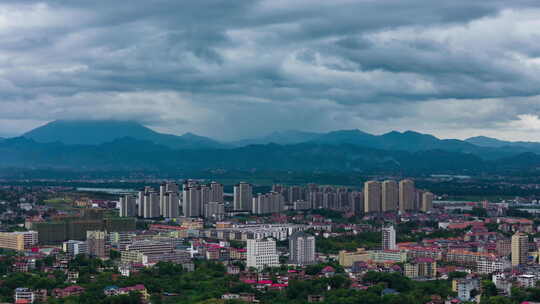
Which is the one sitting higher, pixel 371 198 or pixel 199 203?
pixel 371 198

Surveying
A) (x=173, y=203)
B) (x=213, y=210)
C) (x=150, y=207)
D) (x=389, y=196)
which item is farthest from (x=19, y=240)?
(x=389, y=196)

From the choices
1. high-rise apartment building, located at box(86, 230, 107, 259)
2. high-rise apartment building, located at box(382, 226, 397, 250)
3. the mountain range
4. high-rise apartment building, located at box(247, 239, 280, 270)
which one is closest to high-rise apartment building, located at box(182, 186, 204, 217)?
high-rise apartment building, located at box(86, 230, 107, 259)

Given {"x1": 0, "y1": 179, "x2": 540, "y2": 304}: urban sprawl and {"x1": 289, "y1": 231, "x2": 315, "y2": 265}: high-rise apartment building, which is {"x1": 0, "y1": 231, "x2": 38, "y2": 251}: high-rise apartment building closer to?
{"x1": 0, "y1": 179, "x2": 540, "y2": 304}: urban sprawl

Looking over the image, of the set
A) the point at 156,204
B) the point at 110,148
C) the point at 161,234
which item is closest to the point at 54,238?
the point at 161,234

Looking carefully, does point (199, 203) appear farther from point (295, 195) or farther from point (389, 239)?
point (389, 239)

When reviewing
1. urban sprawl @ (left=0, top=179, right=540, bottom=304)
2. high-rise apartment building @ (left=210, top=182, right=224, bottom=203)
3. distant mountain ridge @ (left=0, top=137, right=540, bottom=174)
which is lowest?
urban sprawl @ (left=0, top=179, right=540, bottom=304)

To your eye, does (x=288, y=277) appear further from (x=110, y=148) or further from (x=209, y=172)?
(x=110, y=148)
